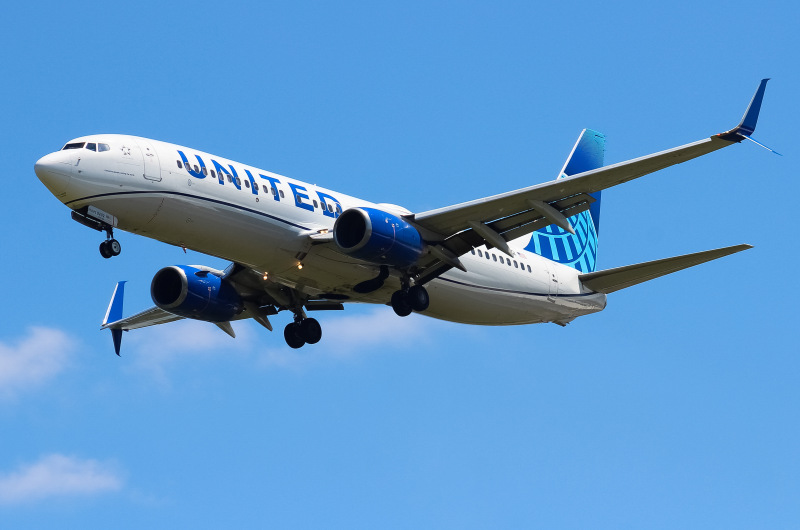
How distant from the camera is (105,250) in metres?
32.9

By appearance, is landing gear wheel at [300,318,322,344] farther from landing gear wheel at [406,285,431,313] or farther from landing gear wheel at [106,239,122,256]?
landing gear wheel at [106,239,122,256]

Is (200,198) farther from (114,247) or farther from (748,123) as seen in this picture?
(748,123)

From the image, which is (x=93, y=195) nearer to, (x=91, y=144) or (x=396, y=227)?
(x=91, y=144)

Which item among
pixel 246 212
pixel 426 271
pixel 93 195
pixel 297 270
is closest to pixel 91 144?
pixel 93 195

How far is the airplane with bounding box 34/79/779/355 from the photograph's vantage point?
33125mm

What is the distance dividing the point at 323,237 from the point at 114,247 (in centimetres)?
589

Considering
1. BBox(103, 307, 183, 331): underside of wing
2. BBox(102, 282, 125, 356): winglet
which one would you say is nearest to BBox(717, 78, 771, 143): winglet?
BBox(103, 307, 183, 331): underside of wing

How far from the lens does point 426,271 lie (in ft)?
124

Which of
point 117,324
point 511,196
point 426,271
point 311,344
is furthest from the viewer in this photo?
point 117,324

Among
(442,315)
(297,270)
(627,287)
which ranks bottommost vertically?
(627,287)

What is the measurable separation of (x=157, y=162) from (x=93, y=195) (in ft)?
6.53

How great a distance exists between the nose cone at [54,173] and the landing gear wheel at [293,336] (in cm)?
1067

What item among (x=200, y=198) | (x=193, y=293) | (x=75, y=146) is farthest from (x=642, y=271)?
(x=75, y=146)

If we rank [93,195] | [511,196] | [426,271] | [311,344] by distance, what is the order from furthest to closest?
[311,344] → [426,271] → [511,196] → [93,195]
